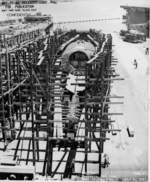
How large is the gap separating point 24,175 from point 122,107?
6140mm

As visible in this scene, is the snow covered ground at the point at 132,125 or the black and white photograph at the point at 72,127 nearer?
the black and white photograph at the point at 72,127

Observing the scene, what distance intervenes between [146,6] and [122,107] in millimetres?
5381

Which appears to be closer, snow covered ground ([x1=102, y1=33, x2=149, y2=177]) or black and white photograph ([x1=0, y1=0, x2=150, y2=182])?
black and white photograph ([x1=0, y1=0, x2=150, y2=182])

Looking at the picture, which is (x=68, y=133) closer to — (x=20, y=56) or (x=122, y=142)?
(x=122, y=142)

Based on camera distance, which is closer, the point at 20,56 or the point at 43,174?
the point at 43,174

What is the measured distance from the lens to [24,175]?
307 inches

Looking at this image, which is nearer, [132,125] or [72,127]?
[72,127]

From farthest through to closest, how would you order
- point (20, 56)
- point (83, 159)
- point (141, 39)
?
point (141, 39) < point (20, 56) < point (83, 159)

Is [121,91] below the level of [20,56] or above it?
below

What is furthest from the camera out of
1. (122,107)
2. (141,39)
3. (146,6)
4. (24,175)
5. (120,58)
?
(141,39)

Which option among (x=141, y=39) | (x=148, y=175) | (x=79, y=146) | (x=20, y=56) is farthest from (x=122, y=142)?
(x=141, y=39)

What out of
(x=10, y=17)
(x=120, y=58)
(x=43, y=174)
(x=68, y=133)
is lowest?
(x=43, y=174)

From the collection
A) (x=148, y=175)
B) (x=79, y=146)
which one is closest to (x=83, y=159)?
(x=79, y=146)

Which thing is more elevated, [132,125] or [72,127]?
[72,127]
